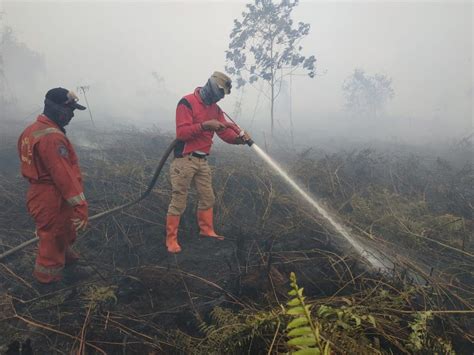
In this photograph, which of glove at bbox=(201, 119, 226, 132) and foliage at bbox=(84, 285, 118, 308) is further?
glove at bbox=(201, 119, 226, 132)

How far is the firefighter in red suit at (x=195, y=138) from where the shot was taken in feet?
12.7

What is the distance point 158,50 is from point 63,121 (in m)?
174

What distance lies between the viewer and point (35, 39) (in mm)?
101188

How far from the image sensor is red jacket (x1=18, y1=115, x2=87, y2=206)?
2.95 meters

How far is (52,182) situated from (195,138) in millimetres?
1692

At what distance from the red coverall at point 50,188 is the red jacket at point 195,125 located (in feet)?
4.20

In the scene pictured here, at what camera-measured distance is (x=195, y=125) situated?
12.5 feet

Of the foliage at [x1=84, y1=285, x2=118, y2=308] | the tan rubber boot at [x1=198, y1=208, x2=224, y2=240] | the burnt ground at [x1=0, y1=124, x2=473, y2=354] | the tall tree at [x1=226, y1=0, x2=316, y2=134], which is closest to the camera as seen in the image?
the burnt ground at [x1=0, y1=124, x2=473, y2=354]

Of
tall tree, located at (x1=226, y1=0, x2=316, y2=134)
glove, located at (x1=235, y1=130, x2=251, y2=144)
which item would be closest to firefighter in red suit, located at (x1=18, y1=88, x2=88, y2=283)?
glove, located at (x1=235, y1=130, x2=251, y2=144)

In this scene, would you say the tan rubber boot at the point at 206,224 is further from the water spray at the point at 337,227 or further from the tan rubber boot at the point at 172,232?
the water spray at the point at 337,227

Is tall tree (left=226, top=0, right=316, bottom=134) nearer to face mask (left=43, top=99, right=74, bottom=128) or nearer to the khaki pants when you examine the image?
the khaki pants

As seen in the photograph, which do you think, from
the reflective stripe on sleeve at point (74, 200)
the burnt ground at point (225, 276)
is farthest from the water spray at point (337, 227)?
the reflective stripe on sleeve at point (74, 200)

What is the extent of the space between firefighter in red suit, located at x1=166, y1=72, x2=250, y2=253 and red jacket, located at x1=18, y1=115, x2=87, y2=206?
4.02ft

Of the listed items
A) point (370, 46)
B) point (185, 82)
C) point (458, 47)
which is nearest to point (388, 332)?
point (185, 82)
